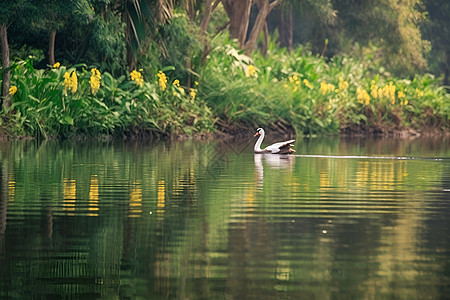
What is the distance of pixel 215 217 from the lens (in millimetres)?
11078

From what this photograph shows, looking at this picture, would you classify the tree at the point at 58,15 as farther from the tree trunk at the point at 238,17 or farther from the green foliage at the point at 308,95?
the tree trunk at the point at 238,17

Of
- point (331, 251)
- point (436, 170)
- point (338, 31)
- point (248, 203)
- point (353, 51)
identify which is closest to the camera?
Result: point (331, 251)

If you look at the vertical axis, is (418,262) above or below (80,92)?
below

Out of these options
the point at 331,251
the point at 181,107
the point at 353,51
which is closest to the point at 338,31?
the point at 353,51

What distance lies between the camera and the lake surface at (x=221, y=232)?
7.54m

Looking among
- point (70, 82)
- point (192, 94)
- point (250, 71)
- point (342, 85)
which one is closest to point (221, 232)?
point (70, 82)

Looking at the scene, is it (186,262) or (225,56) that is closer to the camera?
(186,262)

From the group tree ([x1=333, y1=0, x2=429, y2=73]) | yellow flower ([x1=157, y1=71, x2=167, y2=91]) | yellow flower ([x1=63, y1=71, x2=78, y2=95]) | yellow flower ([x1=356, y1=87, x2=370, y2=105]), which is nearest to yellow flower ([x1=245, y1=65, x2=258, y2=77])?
yellow flower ([x1=157, y1=71, x2=167, y2=91])

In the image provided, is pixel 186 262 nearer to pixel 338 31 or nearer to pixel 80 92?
pixel 80 92

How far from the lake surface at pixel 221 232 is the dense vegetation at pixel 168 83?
28.7ft

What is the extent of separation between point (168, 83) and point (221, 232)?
22.3 meters

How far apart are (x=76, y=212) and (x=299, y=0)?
32336mm

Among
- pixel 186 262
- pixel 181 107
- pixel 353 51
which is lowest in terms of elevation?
pixel 186 262

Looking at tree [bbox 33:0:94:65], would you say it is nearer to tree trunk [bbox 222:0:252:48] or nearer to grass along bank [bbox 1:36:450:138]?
grass along bank [bbox 1:36:450:138]
